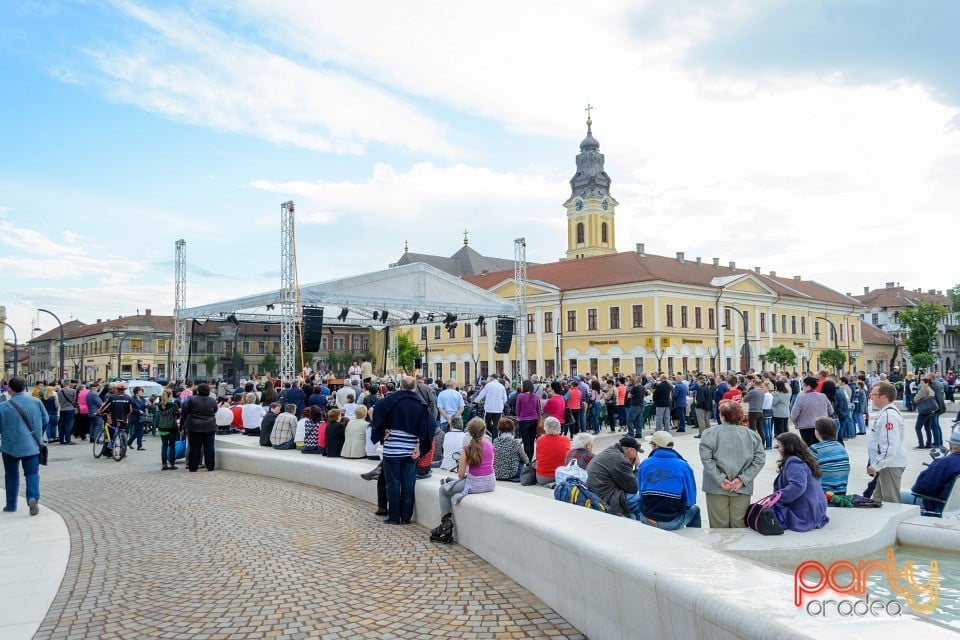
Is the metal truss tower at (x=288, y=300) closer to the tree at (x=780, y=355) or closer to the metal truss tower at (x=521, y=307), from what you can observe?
the metal truss tower at (x=521, y=307)

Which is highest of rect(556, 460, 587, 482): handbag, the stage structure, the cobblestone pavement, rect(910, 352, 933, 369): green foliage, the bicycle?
the stage structure

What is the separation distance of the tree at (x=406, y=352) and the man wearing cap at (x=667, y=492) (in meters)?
56.8

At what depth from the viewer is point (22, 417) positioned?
28.3ft

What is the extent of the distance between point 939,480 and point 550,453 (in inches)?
161

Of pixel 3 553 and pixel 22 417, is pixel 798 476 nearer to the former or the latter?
pixel 3 553

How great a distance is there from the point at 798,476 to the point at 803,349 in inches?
2451

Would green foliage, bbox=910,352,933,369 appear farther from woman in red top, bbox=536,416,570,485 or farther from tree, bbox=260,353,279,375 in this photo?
woman in red top, bbox=536,416,570,485

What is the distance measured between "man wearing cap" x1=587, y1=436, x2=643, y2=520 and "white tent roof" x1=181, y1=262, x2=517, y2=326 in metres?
17.2

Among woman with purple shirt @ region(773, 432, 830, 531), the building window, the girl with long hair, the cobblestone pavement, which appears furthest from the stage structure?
the building window

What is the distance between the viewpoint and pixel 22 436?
8.61m

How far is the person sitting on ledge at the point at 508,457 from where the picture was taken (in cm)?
981

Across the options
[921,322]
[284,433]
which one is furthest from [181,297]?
[921,322]

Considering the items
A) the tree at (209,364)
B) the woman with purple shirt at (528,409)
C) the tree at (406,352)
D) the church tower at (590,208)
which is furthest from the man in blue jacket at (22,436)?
the tree at (209,364)

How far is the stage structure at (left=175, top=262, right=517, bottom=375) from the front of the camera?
76.5 ft
